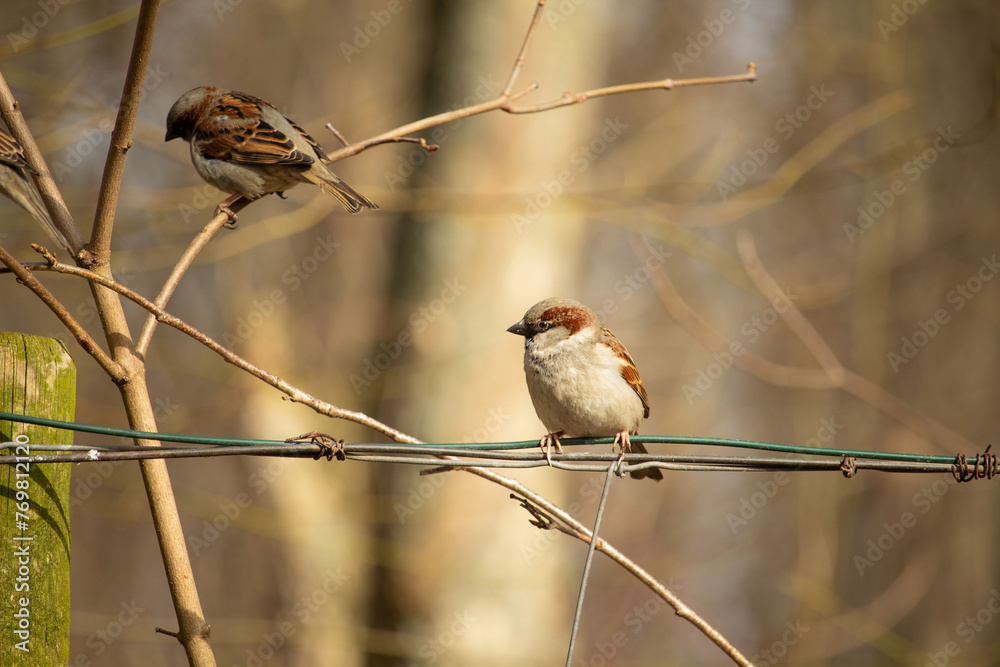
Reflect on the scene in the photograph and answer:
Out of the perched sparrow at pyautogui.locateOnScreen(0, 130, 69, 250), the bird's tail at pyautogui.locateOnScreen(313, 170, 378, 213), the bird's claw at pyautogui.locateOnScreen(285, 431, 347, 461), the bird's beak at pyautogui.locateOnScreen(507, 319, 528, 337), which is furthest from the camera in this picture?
the bird's tail at pyautogui.locateOnScreen(313, 170, 378, 213)

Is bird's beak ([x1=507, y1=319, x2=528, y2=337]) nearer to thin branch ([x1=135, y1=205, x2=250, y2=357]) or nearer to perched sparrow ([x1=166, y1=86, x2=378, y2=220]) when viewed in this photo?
perched sparrow ([x1=166, y1=86, x2=378, y2=220])

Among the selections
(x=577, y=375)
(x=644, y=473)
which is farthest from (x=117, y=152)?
(x=644, y=473)

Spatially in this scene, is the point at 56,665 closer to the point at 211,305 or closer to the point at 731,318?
the point at 211,305

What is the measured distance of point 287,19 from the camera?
9.58 m

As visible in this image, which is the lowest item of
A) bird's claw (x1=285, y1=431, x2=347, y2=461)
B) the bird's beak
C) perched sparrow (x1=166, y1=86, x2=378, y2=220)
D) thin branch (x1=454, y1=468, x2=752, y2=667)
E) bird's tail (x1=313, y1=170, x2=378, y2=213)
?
thin branch (x1=454, y1=468, x2=752, y2=667)

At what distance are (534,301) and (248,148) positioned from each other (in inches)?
92.1

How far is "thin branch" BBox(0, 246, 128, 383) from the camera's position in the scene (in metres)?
1.87

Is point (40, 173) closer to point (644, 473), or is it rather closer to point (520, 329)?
point (520, 329)

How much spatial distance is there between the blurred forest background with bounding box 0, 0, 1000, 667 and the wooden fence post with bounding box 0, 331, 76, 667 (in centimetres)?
312

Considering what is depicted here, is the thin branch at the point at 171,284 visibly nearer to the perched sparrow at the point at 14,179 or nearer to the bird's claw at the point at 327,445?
the bird's claw at the point at 327,445

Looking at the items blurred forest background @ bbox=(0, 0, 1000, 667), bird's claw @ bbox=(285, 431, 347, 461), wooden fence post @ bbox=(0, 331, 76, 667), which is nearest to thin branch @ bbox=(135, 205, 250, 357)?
wooden fence post @ bbox=(0, 331, 76, 667)

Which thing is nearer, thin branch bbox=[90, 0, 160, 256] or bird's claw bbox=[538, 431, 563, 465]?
bird's claw bbox=[538, 431, 563, 465]

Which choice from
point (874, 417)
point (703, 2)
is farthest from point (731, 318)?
point (703, 2)

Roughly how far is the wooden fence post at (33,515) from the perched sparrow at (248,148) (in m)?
2.11
